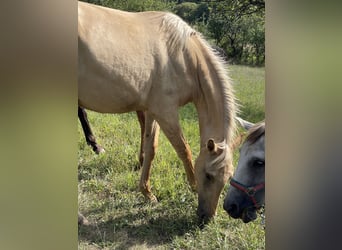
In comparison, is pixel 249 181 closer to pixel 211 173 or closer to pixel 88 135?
pixel 211 173

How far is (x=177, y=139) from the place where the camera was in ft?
5.90

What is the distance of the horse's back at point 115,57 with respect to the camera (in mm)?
1729

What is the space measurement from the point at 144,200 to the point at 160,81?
1.86 ft

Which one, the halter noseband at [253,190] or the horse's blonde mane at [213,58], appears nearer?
the halter noseband at [253,190]

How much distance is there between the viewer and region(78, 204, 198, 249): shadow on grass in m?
1.68

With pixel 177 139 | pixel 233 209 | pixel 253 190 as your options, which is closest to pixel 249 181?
pixel 253 190

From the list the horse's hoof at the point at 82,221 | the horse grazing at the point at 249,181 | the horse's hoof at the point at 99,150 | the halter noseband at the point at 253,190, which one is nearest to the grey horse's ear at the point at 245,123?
the horse grazing at the point at 249,181

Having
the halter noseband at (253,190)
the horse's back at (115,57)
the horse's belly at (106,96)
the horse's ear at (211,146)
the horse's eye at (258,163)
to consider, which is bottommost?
the halter noseband at (253,190)

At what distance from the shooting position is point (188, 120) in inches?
71.8

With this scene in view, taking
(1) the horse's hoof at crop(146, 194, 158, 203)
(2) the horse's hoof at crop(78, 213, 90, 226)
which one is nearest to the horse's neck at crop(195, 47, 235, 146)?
(1) the horse's hoof at crop(146, 194, 158, 203)

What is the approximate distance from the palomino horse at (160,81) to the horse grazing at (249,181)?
3.0 inches

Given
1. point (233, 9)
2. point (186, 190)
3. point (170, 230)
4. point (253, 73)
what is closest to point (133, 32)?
point (233, 9)

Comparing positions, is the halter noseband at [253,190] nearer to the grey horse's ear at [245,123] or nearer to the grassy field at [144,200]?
the grassy field at [144,200]
